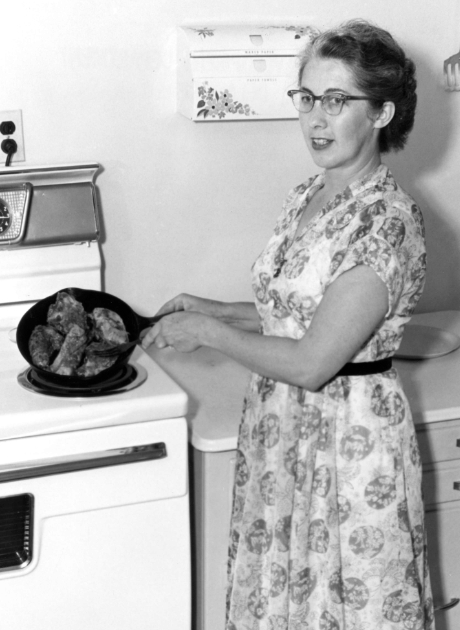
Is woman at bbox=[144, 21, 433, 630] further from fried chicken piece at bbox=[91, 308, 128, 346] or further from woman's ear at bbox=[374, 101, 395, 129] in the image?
fried chicken piece at bbox=[91, 308, 128, 346]

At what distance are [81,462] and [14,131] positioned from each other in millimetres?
753

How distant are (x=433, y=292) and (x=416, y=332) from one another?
0.28m

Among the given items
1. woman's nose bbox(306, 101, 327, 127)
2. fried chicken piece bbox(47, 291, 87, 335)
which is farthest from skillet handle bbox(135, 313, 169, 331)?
woman's nose bbox(306, 101, 327, 127)

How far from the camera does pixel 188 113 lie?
1.91m

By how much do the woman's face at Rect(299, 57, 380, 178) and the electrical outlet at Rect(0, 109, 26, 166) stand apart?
0.70 metres

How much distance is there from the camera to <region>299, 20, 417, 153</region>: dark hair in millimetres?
1371

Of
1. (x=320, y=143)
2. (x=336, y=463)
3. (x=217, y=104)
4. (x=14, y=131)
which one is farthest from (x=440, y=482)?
(x=14, y=131)

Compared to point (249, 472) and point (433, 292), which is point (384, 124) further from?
point (433, 292)

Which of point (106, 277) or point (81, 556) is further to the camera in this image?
point (106, 277)

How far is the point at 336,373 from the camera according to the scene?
1423 mm

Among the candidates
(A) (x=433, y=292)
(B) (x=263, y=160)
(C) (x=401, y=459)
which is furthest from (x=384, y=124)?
(A) (x=433, y=292)

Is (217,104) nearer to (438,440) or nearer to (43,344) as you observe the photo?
(43,344)

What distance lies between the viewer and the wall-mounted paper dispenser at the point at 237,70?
1.87m

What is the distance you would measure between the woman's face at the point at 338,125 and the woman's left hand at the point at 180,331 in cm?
34
